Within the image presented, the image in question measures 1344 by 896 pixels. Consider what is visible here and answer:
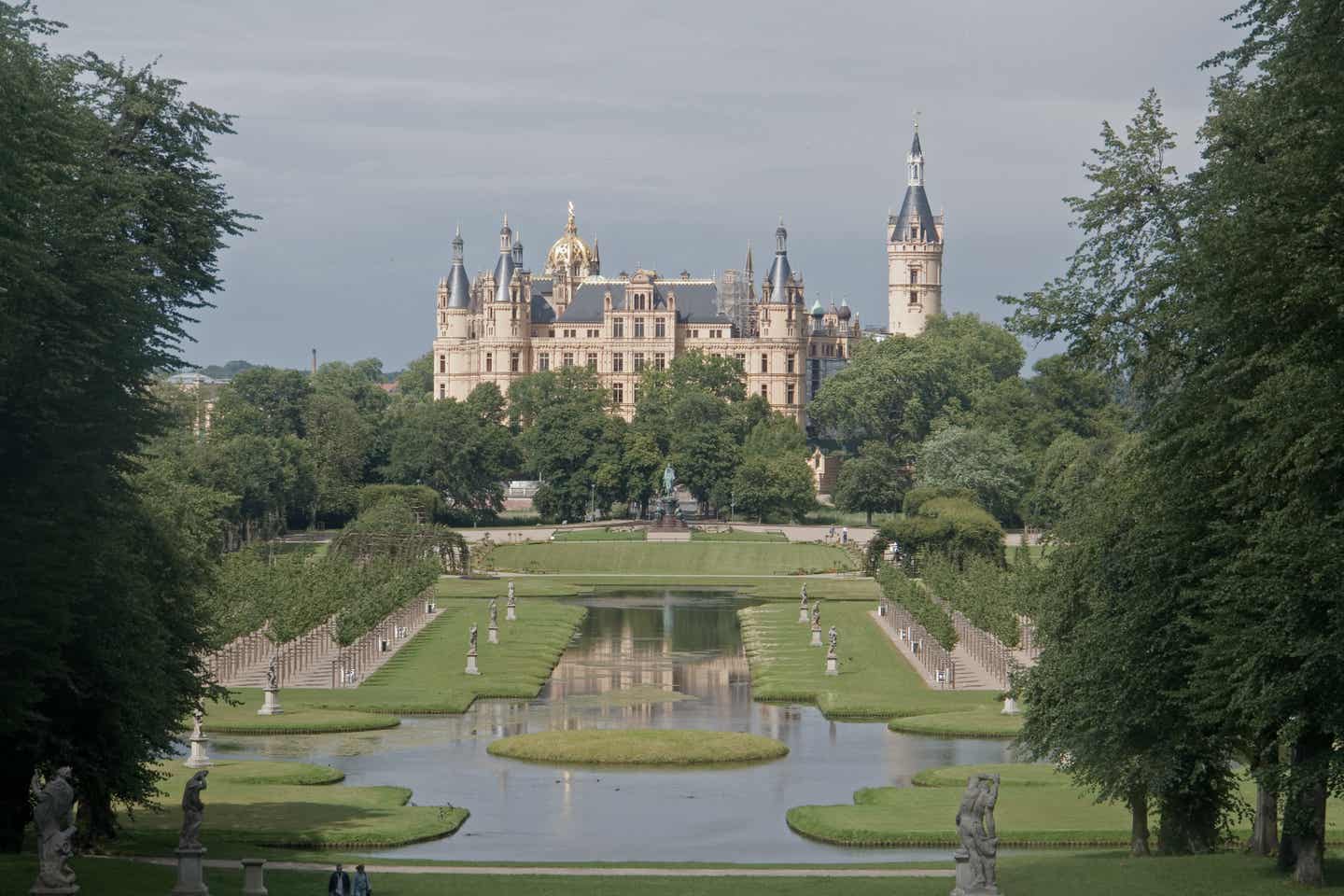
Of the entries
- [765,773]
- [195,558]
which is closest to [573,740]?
[765,773]

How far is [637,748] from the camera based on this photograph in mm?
50938

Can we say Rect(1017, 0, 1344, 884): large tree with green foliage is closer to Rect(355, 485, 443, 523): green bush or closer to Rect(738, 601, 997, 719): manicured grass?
Rect(738, 601, 997, 719): manicured grass

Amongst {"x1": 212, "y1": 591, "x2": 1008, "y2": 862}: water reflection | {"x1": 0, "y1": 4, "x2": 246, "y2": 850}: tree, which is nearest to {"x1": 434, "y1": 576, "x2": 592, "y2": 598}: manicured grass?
{"x1": 212, "y1": 591, "x2": 1008, "y2": 862}: water reflection

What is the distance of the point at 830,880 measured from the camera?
3362 cm

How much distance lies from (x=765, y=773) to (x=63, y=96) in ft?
75.6

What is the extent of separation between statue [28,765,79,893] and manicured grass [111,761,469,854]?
9276mm

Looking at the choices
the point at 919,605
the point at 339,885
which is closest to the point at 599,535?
the point at 919,605

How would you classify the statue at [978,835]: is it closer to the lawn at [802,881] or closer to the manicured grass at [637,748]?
the lawn at [802,881]

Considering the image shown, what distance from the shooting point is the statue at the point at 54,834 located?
2550 centimetres

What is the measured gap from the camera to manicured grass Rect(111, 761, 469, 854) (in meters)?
37.2

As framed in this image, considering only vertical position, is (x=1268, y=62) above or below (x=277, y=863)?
above

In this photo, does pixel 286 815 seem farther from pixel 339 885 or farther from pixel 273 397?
pixel 273 397

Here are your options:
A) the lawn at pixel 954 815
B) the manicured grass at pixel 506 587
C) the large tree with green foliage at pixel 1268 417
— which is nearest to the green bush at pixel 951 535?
the manicured grass at pixel 506 587

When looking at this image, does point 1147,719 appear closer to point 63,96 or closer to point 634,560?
point 63,96
